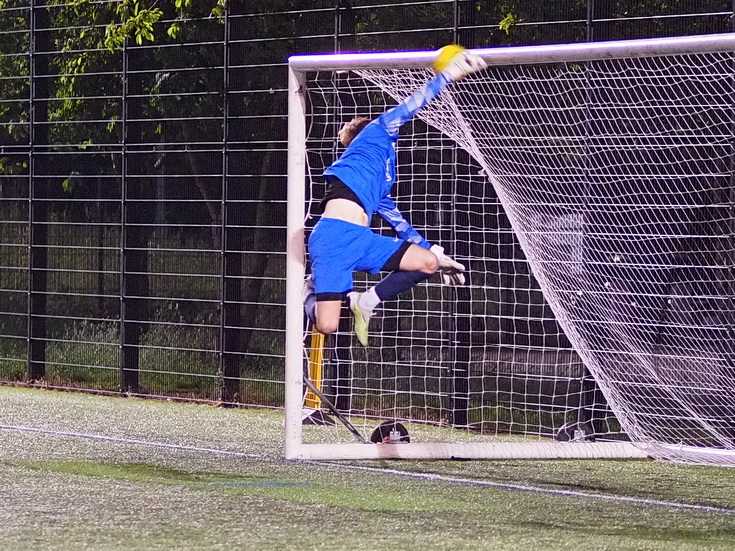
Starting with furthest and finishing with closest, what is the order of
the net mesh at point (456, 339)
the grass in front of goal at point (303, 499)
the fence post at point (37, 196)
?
→ the fence post at point (37, 196), the net mesh at point (456, 339), the grass in front of goal at point (303, 499)

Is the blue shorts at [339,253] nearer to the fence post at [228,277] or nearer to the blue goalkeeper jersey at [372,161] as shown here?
the blue goalkeeper jersey at [372,161]

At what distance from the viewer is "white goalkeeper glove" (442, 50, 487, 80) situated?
21.6 feet

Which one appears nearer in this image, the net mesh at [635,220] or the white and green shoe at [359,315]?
the net mesh at [635,220]

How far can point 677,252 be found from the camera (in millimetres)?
7531

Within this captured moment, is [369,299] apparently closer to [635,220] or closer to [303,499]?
[635,220]

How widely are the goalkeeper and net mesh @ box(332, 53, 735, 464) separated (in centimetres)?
25

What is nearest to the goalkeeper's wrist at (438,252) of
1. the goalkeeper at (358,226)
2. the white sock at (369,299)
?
the goalkeeper at (358,226)

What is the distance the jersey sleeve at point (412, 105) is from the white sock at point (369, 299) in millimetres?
906

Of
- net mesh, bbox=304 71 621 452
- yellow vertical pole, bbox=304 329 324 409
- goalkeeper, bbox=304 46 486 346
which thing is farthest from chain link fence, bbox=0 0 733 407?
yellow vertical pole, bbox=304 329 324 409

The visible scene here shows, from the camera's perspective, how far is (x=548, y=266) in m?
7.37

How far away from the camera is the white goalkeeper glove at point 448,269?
750 cm

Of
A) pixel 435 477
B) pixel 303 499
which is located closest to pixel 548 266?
pixel 435 477

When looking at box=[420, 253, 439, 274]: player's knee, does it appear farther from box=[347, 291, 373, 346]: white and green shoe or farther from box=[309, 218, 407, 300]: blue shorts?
box=[347, 291, 373, 346]: white and green shoe

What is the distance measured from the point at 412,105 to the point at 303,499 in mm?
2136
